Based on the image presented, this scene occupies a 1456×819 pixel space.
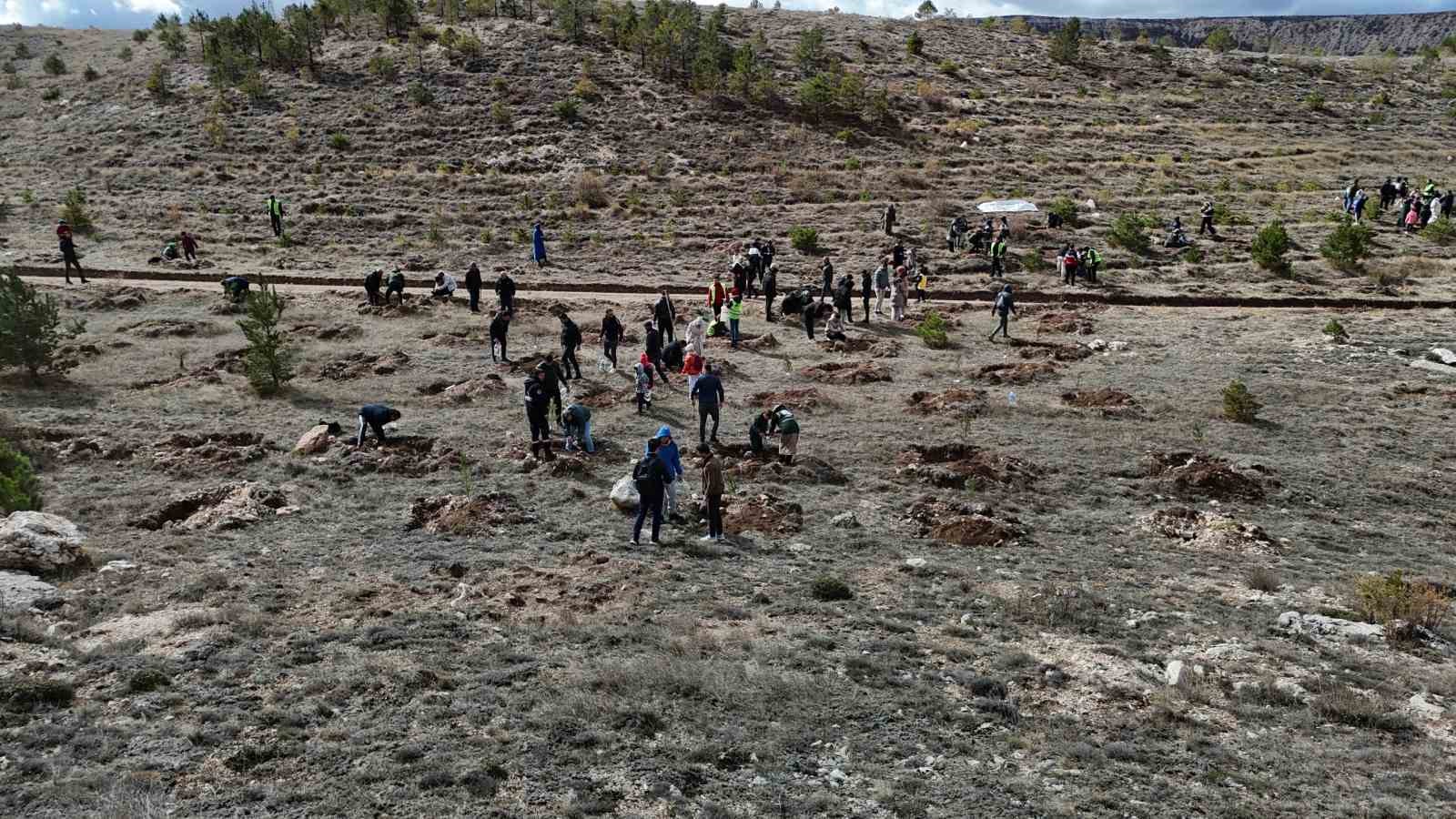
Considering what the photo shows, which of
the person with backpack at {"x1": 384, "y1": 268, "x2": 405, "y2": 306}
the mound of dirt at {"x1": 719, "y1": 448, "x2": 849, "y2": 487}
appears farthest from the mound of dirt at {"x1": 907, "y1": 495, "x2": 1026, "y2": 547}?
the person with backpack at {"x1": 384, "y1": 268, "x2": 405, "y2": 306}

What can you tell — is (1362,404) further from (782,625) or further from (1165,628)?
(782,625)

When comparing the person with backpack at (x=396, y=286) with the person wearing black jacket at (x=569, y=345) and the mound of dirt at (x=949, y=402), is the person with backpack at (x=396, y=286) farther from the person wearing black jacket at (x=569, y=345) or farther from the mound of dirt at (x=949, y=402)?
the mound of dirt at (x=949, y=402)

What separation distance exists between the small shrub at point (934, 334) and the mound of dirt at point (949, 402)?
389 centimetres

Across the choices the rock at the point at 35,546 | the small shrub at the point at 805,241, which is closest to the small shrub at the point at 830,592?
the rock at the point at 35,546

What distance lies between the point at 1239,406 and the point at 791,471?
8236 millimetres

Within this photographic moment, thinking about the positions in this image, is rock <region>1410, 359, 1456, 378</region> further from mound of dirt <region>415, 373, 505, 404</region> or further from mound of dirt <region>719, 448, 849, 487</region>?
mound of dirt <region>415, 373, 505, 404</region>

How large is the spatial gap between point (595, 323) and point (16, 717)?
17.0 metres

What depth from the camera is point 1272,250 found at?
1069 inches

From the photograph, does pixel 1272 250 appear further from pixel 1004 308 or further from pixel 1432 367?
pixel 1004 308

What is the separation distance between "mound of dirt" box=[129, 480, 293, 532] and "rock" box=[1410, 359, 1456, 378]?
67.4 ft

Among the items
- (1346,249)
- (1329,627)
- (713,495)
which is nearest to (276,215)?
(713,495)

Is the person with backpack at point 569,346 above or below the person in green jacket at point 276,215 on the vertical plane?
below

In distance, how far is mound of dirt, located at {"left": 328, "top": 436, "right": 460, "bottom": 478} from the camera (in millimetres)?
13188

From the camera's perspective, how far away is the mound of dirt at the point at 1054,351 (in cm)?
1986
